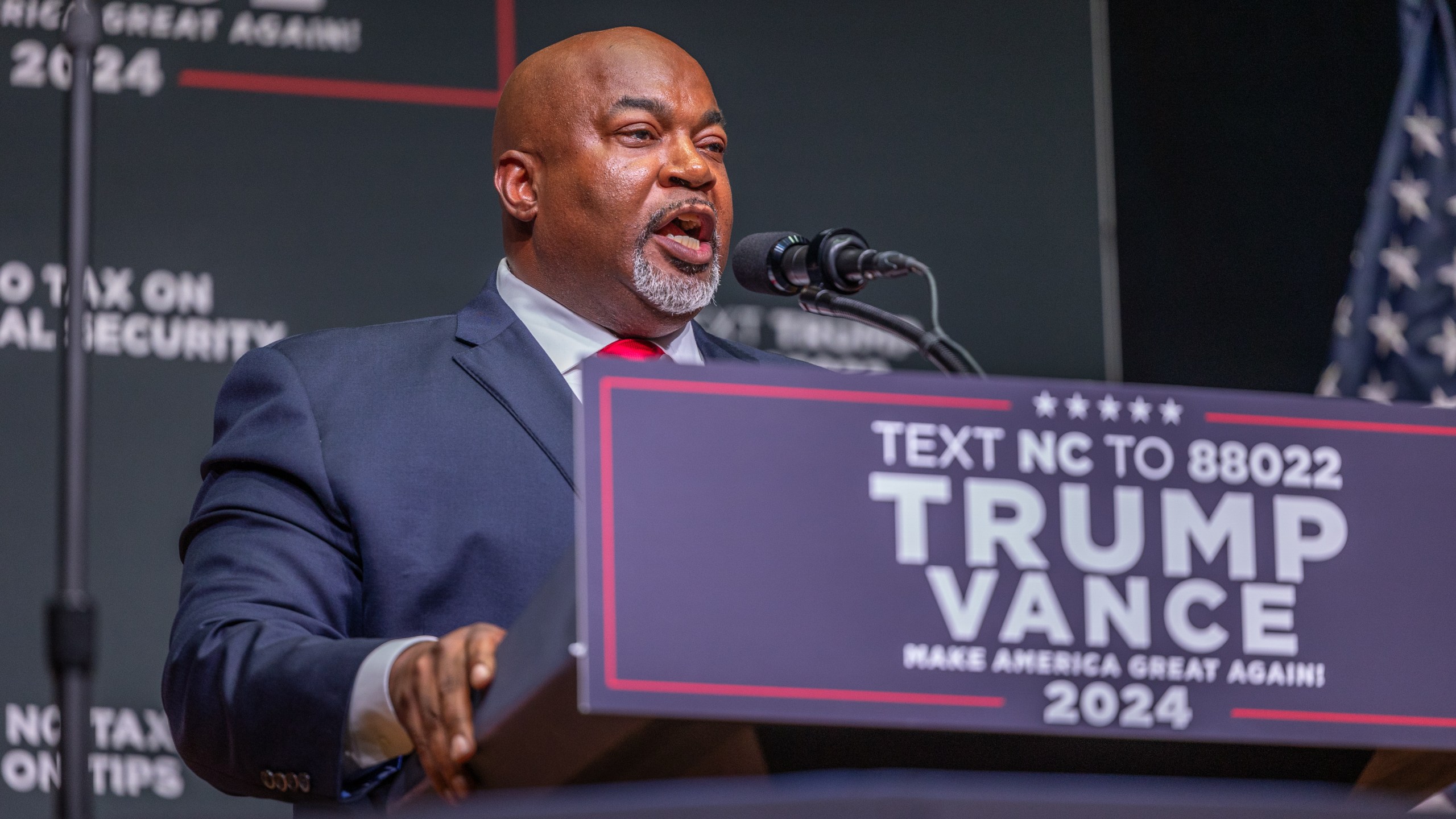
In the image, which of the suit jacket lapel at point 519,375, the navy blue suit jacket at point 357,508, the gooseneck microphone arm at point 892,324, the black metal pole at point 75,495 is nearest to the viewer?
the black metal pole at point 75,495

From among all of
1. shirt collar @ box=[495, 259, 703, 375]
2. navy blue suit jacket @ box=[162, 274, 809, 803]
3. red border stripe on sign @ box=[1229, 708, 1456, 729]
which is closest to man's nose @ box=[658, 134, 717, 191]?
shirt collar @ box=[495, 259, 703, 375]

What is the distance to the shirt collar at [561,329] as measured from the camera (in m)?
2.46

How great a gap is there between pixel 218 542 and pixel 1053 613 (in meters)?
1.04

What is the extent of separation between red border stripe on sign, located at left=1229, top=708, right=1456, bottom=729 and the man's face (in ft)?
4.56

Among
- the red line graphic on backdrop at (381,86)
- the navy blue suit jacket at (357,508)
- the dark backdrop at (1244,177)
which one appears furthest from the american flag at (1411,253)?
the navy blue suit jacket at (357,508)

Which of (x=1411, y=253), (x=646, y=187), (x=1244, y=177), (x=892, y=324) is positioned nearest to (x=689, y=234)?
(x=646, y=187)

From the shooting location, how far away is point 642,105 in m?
2.48

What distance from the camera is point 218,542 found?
1896mm

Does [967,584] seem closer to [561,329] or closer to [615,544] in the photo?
[615,544]

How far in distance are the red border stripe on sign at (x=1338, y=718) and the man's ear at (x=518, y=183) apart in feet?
5.20

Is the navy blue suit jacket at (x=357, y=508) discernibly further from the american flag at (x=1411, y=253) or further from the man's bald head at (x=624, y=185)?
the american flag at (x=1411, y=253)

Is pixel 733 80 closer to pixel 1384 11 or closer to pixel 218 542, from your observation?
pixel 1384 11

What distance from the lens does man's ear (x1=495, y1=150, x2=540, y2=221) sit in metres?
2.57

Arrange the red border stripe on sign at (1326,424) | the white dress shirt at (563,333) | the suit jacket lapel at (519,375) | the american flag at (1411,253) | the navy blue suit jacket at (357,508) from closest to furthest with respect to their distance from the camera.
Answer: the red border stripe on sign at (1326,424)
the navy blue suit jacket at (357,508)
the suit jacket lapel at (519,375)
the white dress shirt at (563,333)
the american flag at (1411,253)
